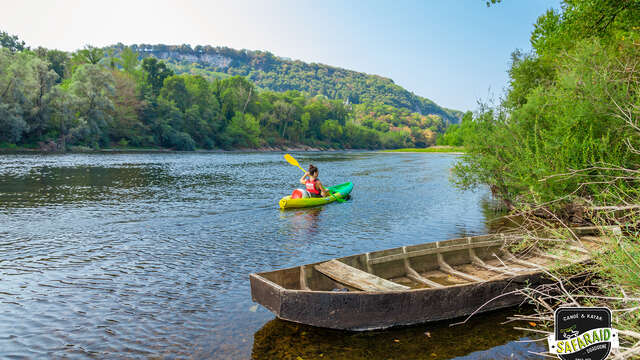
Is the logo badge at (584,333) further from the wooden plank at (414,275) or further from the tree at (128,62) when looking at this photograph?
the tree at (128,62)

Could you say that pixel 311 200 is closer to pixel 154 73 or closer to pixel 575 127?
pixel 575 127

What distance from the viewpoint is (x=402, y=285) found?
8125 millimetres

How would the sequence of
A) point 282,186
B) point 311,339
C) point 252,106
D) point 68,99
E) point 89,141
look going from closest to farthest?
point 311,339, point 282,186, point 68,99, point 89,141, point 252,106

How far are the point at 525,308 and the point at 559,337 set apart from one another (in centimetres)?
603

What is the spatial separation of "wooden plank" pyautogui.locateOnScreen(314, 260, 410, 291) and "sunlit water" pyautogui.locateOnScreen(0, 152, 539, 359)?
813mm

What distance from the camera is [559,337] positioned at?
3232 millimetres

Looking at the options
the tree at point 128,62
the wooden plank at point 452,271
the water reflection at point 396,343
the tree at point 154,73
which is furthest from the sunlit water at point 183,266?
the tree at point 128,62

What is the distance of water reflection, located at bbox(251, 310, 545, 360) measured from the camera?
649 cm

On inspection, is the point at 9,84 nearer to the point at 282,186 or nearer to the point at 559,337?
the point at 282,186

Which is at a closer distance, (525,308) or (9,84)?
(525,308)

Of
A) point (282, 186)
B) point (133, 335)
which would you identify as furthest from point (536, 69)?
point (133, 335)

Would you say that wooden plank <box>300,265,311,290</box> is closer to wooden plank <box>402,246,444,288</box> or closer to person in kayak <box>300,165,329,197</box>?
wooden plank <box>402,246,444,288</box>

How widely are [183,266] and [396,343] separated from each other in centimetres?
656

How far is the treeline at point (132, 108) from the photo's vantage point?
59.6 metres
